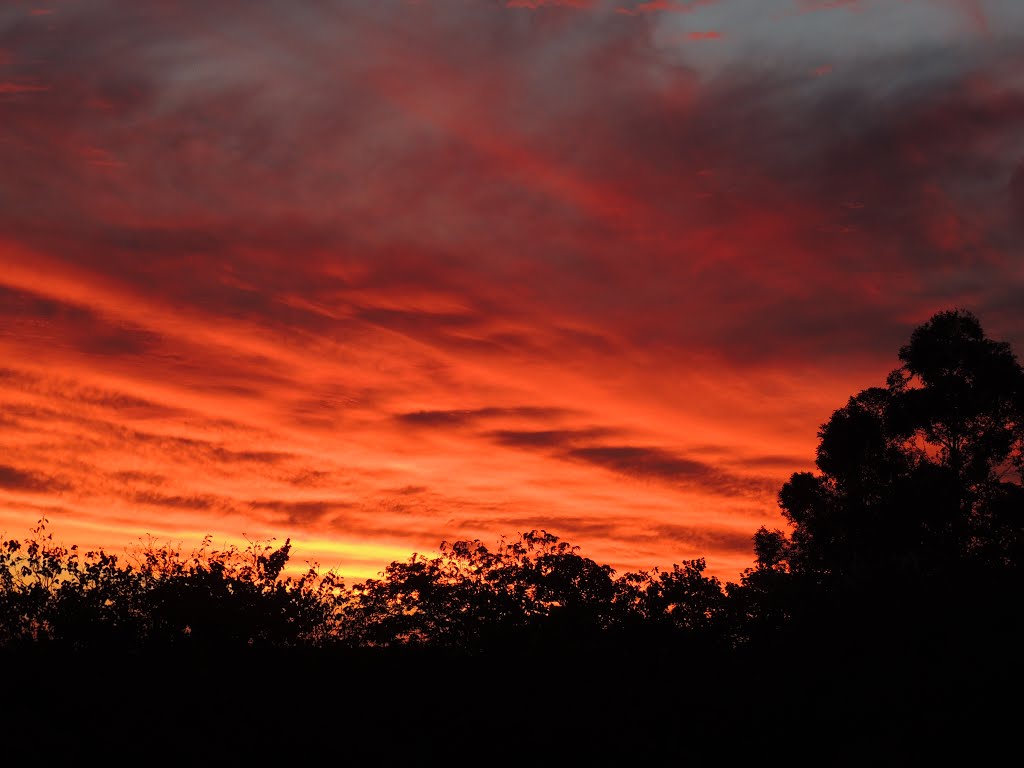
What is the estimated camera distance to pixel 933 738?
1764 cm

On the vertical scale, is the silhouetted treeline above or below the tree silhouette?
below

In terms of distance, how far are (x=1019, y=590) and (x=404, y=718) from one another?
13.2m

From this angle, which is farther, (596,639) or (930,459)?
(930,459)

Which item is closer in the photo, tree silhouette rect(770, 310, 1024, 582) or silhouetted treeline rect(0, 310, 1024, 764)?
silhouetted treeline rect(0, 310, 1024, 764)

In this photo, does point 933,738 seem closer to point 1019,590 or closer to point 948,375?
point 1019,590

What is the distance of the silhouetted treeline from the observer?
19531 millimetres

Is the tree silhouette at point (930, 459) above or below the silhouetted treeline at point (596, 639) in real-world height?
above

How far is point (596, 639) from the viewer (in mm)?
23344

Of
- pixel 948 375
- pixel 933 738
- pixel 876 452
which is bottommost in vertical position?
pixel 933 738

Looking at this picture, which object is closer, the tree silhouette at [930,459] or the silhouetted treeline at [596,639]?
the silhouetted treeline at [596,639]

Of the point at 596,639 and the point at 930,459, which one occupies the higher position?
the point at 930,459

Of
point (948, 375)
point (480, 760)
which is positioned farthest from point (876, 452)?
point (480, 760)

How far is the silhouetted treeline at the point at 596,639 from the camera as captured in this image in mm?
19531

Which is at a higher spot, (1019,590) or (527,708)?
(1019,590)
